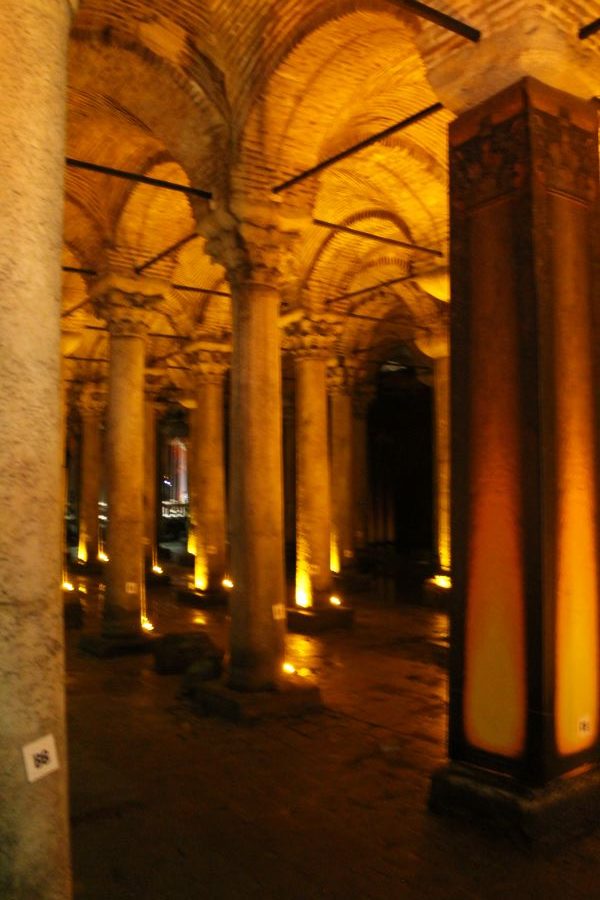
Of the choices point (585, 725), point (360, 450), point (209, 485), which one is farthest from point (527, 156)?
point (360, 450)

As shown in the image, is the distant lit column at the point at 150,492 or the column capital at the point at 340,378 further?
the distant lit column at the point at 150,492

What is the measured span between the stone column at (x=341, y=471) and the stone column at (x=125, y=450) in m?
5.78

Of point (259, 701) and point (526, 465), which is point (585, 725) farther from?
point (259, 701)

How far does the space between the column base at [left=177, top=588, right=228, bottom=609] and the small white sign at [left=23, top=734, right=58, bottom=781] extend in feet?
36.5

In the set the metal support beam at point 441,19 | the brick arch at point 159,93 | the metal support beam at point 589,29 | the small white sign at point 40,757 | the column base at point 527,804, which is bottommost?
the column base at point 527,804

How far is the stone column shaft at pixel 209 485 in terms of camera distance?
1334 cm

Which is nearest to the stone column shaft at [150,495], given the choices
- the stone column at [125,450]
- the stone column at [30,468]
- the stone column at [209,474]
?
the stone column at [209,474]

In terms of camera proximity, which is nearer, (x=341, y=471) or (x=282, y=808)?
(x=282, y=808)

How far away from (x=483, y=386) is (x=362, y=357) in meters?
13.7

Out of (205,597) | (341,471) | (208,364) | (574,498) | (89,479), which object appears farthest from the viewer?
(89,479)

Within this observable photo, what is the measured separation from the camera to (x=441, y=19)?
426 cm

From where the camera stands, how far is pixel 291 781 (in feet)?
16.9

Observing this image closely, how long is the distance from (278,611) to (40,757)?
4.76 meters

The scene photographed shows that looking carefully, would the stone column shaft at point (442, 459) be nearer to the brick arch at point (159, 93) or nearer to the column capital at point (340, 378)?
the column capital at point (340, 378)
